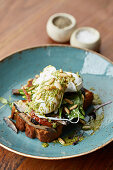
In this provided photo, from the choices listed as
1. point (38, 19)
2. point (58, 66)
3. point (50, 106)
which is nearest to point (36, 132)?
point (50, 106)

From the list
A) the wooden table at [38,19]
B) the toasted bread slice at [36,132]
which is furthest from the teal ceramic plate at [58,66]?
the wooden table at [38,19]

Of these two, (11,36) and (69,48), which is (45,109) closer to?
(69,48)

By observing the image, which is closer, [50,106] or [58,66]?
[50,106]

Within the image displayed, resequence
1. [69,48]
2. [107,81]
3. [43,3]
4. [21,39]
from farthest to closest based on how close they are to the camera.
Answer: [43,3], [21,39], [69,48], [107,81]

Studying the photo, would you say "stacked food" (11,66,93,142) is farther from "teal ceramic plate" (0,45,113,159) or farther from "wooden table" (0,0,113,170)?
"wooden table" (0,0,113,170)

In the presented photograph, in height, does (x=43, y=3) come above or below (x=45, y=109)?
above

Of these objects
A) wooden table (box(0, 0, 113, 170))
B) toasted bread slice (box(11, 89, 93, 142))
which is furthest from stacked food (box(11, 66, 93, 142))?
wooden table (box(0, 0, 113, 170))

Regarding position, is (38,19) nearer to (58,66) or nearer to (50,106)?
(58,66)

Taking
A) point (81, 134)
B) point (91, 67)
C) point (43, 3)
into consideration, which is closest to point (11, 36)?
point (43, 3)

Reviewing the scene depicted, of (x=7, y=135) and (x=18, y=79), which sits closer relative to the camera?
(x=7, y=135)
